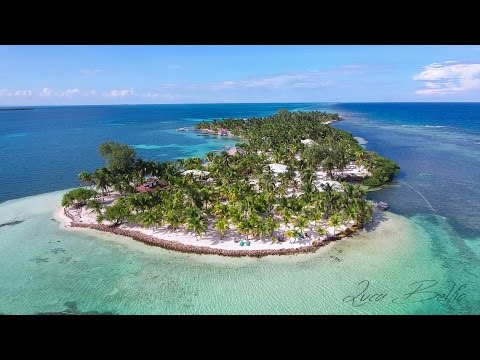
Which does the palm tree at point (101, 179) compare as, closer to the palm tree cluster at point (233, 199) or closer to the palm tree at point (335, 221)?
the palm tree cluster at point (233, 199)

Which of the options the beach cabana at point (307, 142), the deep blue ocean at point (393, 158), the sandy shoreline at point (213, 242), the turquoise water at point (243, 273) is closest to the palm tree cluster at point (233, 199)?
the sandy shoreline at point (213, 242)

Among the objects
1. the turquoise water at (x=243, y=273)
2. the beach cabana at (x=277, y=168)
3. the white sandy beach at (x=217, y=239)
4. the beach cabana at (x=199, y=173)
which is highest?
the beach cabana at (x=277, y=168)

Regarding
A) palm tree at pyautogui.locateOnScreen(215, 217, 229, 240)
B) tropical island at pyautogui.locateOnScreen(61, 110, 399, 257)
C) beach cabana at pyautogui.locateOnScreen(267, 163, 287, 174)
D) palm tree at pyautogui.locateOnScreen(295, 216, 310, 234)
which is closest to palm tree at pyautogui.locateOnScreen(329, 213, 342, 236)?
tropical island at pyautogui.locateOnScreen(61, 110, 399, 257)

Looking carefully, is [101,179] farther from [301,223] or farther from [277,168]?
[301,223]

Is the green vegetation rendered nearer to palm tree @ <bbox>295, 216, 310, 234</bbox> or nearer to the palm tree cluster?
the palm tree cluster

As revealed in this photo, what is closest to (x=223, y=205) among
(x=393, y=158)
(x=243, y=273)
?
(x=243, y=273)

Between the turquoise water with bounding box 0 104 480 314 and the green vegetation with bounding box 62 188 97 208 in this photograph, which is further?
the green vegetation with bounding box 62 188 97 208
